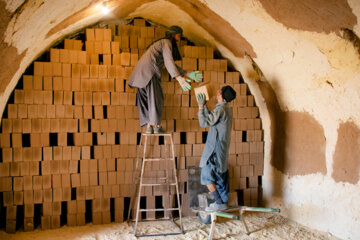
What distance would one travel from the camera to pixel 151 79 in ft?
13.3

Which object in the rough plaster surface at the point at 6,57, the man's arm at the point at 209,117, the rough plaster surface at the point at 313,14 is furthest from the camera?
the man's arm at the point at 209,117

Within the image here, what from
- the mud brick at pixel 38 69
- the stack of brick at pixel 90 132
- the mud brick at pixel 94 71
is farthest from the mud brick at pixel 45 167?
the mud brick at pixel 94 71

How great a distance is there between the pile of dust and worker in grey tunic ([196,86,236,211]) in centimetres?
49

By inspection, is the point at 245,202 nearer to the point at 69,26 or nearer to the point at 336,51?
the point at 336,51

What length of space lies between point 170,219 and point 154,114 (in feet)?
5.29

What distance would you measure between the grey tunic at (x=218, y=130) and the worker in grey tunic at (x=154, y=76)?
47 centimetres

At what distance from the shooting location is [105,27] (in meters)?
4.86

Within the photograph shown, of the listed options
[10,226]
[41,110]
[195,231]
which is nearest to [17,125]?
[41,110]

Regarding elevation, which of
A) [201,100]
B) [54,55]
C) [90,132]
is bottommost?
[90,132]

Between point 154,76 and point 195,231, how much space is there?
83.7 inches

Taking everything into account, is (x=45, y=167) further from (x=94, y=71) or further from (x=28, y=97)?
(x=94, y=71)

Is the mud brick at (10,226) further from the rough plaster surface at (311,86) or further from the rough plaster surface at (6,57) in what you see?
the rough plaster surface at (311,86)

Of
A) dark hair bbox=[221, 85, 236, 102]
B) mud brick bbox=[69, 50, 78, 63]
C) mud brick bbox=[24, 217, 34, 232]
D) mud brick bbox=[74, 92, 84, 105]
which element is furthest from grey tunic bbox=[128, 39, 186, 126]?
mud brick bbox=[24, 217, 34, 232]

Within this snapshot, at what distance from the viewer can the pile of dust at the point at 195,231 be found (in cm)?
385
